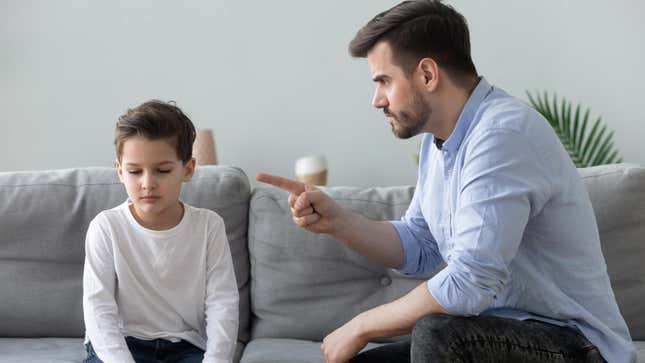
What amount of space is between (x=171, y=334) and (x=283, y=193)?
563 millimetres

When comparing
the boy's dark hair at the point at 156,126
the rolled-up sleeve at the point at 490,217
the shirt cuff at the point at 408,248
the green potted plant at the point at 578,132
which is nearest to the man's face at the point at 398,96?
the rolled-up sleeve at the point at 490,217

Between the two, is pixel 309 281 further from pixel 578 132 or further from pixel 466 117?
pixel 578 132

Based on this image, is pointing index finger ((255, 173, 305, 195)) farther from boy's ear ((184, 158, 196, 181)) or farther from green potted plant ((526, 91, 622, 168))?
green potted plant ((526, 91, 622, 168))

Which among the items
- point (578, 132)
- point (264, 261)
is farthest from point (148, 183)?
point (578, 132)

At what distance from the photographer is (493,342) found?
4.68 ft

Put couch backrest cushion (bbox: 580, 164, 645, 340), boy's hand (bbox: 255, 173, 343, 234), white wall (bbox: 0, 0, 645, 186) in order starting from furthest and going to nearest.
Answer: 1. white wall (bbox: 0, 0, 645, 186)
2. couch backrest cushion (bbox: 580, 164, 645, 340)
3. boy's hand (bbox: 255, 173, 343, 234)

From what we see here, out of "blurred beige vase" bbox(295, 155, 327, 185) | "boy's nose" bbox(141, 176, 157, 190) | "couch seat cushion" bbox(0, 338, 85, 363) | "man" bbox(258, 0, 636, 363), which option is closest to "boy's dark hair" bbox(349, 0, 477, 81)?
"man" bbox(258, 0, 636, 363)

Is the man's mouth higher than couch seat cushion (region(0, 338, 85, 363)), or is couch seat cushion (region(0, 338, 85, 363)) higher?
the man's mouth

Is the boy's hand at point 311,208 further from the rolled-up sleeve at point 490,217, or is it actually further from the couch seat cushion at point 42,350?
the couch seat cushion at point 42,350

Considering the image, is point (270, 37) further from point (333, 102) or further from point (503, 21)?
point (503, 21)

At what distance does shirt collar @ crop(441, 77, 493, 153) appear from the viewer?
163 centimetres

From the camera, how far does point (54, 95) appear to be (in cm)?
326

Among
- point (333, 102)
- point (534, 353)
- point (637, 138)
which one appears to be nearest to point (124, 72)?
point (333, 102)

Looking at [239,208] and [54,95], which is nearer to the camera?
[239,208]
